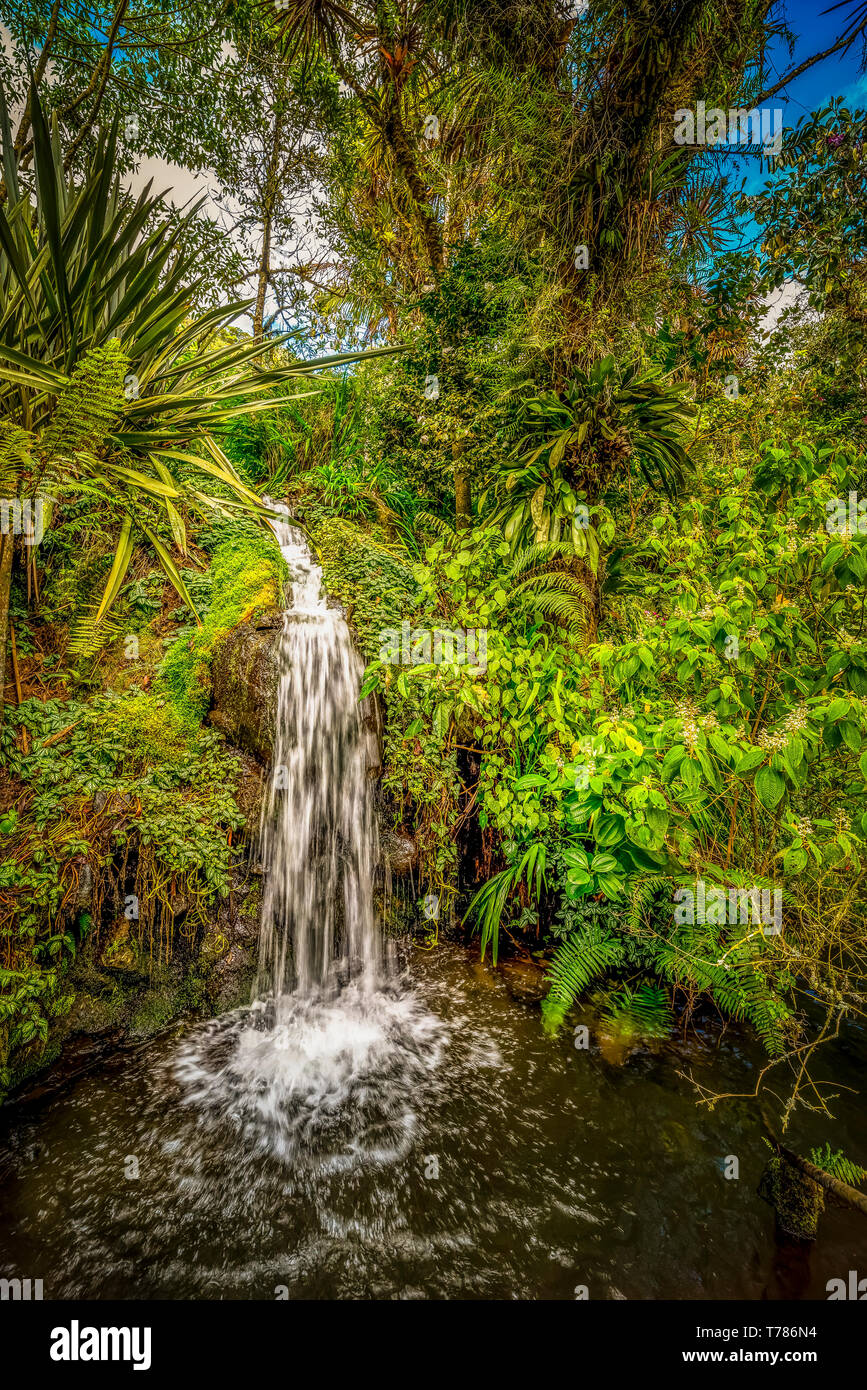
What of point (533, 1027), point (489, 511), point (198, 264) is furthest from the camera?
point (198, 264)

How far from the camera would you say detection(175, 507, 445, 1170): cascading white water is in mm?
2729

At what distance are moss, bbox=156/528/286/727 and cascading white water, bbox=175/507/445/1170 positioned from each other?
30cm

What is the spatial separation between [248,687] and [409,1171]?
9.83 feet

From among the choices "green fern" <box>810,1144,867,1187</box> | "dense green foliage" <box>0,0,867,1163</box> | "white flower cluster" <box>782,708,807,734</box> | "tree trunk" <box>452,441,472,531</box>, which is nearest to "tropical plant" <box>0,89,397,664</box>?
"dense green foliage" <box>0,0,867,1163</box>

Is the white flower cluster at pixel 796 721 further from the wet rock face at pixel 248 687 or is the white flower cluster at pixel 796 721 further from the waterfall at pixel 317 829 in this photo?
the wet rock face at pixel 248 687

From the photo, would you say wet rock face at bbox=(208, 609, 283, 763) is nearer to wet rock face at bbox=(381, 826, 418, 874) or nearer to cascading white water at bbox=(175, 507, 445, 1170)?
cascading white water at bbox=(175, 507, 445, 1170)

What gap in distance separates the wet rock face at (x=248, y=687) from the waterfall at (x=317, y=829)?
0.08 meters

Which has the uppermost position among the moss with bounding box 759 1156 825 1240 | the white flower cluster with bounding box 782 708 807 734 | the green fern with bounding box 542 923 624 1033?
the white flower cluster with bounding box 782 708 807 734

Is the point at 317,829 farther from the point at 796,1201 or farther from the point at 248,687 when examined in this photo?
the point at 796,1201

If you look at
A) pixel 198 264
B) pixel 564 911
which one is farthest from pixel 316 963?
pixel 198 264
